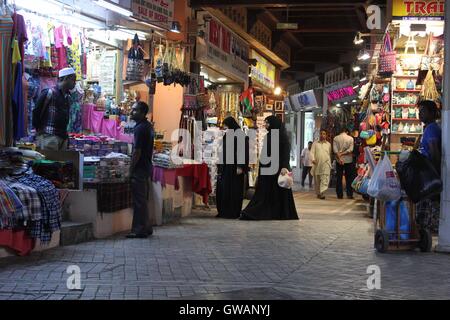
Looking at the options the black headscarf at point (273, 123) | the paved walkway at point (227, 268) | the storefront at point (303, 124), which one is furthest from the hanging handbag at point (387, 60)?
the storefront at point (303, 124)

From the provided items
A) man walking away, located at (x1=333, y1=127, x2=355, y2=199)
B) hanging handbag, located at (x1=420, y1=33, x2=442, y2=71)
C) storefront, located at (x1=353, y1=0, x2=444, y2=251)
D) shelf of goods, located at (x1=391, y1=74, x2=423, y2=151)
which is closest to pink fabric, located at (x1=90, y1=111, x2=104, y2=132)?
storefront, located at (x1=353, y1=0, x2=444, y2=251)

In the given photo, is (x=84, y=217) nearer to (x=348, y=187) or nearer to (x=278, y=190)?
(x=278, y=190)

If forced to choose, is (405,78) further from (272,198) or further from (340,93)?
(340,93)

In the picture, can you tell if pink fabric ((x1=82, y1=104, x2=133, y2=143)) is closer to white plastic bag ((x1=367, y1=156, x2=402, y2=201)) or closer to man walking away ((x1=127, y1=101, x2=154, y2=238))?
man walking away ((x1=127, y1=101, x2=154, y2=238))

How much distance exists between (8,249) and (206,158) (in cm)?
714

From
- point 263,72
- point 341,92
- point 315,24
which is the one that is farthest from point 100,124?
point 341,92

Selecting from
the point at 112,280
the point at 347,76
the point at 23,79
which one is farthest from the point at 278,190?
the point at 347,76

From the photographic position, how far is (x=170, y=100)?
1369 centimetres

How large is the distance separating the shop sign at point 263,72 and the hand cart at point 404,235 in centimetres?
1233

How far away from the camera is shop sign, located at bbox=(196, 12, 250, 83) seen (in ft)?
49.5

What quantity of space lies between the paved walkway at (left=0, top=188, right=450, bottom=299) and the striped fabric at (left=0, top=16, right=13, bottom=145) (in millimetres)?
1546

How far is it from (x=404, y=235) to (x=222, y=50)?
9111 millimetres

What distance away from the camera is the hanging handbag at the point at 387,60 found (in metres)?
12.6

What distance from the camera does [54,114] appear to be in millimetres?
9039
